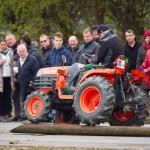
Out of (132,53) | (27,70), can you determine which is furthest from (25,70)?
(132,53)

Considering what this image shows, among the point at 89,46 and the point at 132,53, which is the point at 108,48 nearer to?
the point at 89,46

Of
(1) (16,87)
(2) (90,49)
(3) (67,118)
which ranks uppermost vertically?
(2) (90,49)

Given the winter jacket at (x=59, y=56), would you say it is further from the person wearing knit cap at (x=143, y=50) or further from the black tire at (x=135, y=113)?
the black tire at (x=135, y=113)

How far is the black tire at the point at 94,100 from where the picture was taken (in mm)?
15664

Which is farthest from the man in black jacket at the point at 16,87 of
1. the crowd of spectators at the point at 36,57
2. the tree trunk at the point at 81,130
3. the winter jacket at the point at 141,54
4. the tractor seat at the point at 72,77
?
the tree trunk at the point at 81,130

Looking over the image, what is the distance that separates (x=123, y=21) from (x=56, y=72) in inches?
428

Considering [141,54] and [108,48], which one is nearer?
[108,48]

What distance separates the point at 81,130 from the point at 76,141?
1.24 meters

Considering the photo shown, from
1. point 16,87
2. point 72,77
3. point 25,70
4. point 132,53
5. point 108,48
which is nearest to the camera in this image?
point 108,48

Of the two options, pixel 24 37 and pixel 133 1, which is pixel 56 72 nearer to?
pixel 24 37

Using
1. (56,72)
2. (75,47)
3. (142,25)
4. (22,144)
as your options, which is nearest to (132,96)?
(56,72)

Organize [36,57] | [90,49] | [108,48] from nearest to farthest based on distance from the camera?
1. [108,48]
2. [90,49]
3. [36,57]

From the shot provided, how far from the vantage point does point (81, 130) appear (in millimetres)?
15656

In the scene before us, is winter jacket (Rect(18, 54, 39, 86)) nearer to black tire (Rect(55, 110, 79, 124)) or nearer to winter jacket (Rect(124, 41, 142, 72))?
winter jacket (Rect(124, 41, 142, 72))
